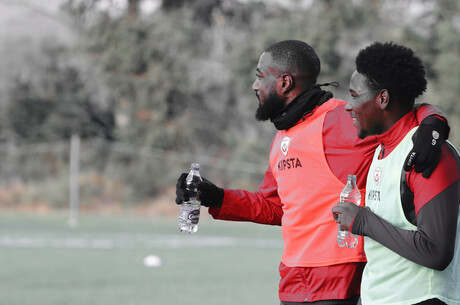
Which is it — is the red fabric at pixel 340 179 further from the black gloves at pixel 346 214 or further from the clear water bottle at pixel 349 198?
the black gloves at pixel 346 214

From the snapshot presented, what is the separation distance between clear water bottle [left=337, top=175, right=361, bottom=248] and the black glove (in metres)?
0.58

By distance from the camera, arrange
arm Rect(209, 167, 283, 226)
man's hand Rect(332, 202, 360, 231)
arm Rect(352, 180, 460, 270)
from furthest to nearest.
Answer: arm Rect(209, 167, 283, 226)
man's hand Rect(332, 202, 360, 231)
arm Rect(352, 180, 460, 270)

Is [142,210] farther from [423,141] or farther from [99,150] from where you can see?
[423,141]

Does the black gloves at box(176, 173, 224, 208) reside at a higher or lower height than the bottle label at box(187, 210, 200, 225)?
higher

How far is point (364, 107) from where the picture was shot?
344 cm

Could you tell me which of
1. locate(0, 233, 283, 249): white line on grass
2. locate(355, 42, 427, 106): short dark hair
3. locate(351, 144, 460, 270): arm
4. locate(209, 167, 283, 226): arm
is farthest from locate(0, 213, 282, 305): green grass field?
locate(351, 144, 460, 270): arm

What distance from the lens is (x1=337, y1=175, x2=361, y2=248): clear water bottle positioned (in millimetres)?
3750

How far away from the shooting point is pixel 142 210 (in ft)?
87.1

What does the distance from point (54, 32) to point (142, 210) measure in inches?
565

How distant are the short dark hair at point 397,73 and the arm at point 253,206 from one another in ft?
4.43

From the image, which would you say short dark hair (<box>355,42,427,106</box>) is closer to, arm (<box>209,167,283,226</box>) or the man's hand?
the man's hand

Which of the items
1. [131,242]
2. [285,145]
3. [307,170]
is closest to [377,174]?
[307,170]

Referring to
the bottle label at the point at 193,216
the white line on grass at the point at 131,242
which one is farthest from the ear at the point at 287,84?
the white line on grass at the point at 131,242

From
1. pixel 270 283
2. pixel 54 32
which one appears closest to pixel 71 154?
pixel 54 32
